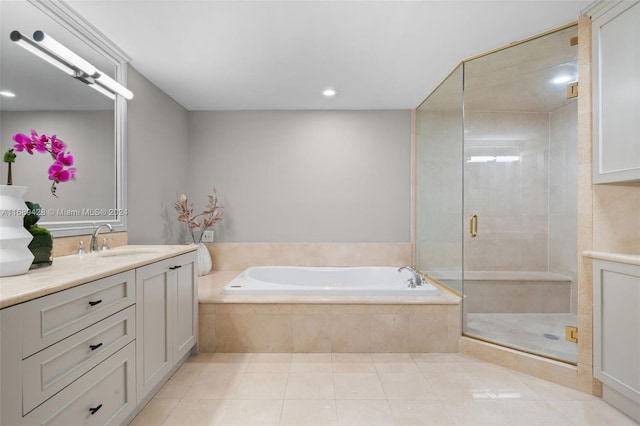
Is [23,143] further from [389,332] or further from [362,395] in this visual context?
[389,332]

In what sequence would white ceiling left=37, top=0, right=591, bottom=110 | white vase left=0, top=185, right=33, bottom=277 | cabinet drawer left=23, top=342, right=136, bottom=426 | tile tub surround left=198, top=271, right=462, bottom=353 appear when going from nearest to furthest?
cabinet drawer left=23, top=342, right=136, bottom=426
white vase left=0, top=185, right=33, bottom=277
white ceiling left=37, top=0, right=591, bottom=110
tile tub surround left=198, top=271, right=462, bottom=353

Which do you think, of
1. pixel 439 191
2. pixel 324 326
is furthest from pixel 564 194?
pixel 324 326

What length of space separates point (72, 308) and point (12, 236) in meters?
0.39

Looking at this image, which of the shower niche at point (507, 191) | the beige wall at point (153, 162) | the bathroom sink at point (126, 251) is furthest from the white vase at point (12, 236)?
the shower niche at point (507, 191)

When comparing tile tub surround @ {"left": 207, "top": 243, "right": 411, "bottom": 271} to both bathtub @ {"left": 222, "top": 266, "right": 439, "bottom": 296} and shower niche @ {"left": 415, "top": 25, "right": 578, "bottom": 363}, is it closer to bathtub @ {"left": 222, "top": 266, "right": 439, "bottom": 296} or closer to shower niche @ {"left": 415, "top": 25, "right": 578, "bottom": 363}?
bathtub @ {"left": 222, "top": 266, "right": 439, "bottom": 296}

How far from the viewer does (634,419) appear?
1.62 metres

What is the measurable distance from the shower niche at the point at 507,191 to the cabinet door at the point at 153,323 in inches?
86.0

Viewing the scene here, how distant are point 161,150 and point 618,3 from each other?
11.4 feet

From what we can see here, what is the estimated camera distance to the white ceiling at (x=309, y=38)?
1803mm

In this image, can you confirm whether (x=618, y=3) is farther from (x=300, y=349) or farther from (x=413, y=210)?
(x=300, y=349)

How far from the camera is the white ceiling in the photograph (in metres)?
1.80

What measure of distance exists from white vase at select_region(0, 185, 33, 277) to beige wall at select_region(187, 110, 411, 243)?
2.33 meters

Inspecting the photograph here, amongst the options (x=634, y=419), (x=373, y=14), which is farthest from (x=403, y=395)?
(x=373, y=14)

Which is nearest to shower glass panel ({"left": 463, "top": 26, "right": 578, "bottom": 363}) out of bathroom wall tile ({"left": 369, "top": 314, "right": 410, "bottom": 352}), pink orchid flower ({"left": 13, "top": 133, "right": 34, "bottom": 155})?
bathroom wall tile ({"left": 369, "top": 314, "right": 410, "bottom": 352})
